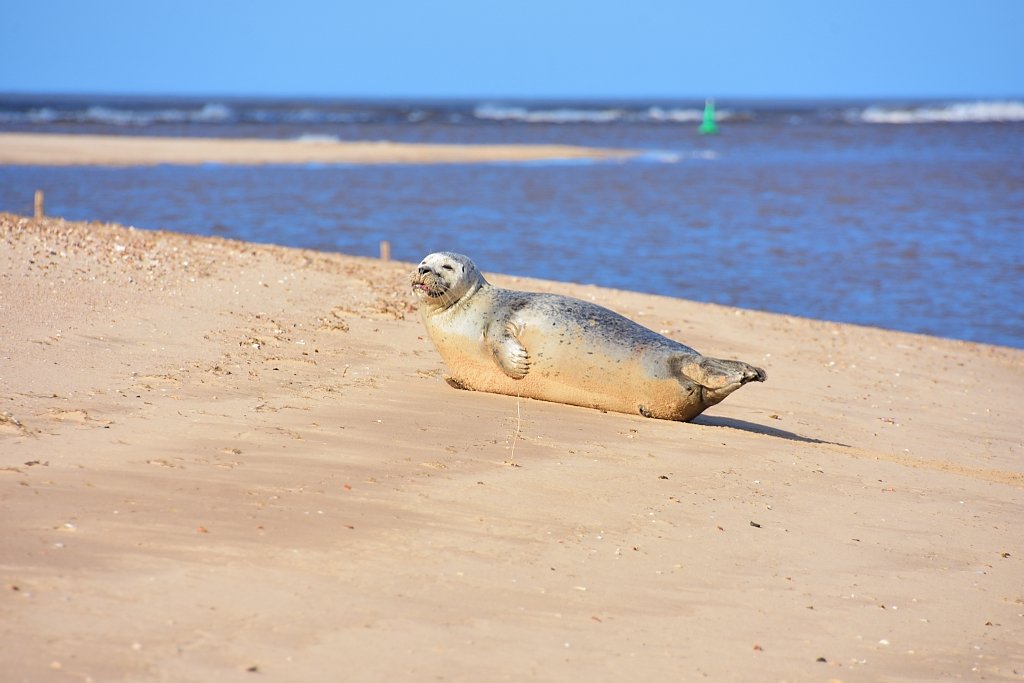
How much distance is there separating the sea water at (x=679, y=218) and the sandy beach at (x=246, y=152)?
6.75 ft

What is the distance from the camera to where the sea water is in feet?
48.5

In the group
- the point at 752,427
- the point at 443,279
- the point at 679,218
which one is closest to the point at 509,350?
the point at 443,279

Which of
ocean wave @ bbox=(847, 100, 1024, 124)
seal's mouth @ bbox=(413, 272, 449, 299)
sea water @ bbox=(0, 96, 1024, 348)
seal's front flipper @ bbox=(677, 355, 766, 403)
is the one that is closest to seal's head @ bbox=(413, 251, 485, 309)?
seal's mouth @ bbox=(413, 272, 449, 299)

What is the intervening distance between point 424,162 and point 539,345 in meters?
27.8

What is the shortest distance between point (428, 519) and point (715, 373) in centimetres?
247

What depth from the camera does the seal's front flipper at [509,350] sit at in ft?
21.8

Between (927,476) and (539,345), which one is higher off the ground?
(539,345)

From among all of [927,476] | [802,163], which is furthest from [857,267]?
[802,163]

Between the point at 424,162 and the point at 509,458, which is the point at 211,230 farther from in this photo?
the point at 424,162

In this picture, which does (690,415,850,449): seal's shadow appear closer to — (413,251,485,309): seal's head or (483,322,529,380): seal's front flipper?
(483,322,529,380): seal's front flipper

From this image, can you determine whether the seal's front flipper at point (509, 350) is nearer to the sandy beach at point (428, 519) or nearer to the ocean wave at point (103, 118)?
the sandy beach at point (428, 519)

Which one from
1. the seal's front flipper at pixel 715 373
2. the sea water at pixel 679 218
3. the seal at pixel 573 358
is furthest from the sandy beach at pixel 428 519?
the sea water at pixel 679 218

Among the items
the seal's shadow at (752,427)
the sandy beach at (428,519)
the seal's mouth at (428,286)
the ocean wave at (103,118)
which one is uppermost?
the seal's mouth at (428,286)

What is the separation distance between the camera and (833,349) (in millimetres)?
10062
